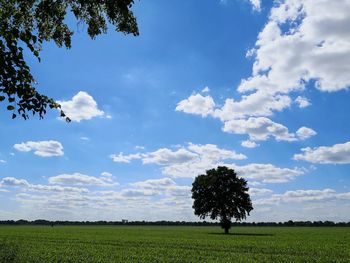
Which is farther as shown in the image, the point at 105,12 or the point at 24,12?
the point at 105,12

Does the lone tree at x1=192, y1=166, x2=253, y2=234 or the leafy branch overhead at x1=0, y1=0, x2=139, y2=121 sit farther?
the lone tree at x1=192, y1=166, x2=253, y2=234

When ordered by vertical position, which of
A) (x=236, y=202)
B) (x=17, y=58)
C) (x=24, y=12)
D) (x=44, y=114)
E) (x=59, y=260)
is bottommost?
(x=59, y=260)

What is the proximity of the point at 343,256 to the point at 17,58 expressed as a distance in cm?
2778

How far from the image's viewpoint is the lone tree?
7600 cm

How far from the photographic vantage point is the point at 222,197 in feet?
250

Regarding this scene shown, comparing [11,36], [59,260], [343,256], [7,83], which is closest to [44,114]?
[7,83]

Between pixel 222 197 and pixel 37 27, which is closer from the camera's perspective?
pixel 37 27

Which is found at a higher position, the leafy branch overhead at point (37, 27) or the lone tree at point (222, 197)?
the lone tree at point (222, 197)

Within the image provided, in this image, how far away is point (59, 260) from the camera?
84.6 feet

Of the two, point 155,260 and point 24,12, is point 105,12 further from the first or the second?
point 155,260

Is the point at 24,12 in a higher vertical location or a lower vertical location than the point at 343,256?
higher

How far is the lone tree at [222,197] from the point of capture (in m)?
76.0

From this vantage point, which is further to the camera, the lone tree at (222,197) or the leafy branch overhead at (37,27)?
the lone tree at (222,197)

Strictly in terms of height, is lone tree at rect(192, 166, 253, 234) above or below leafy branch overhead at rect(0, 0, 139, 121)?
above
